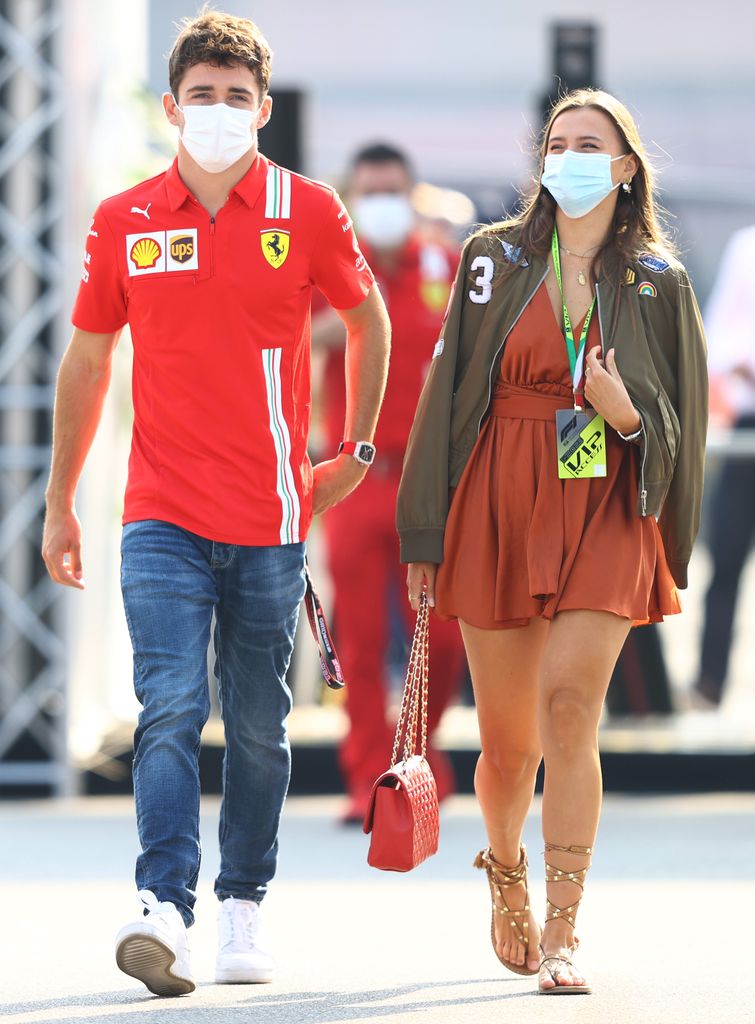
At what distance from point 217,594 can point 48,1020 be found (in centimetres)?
100

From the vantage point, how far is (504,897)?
484 cm

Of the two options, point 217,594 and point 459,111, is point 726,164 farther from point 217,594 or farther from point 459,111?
point 217,594

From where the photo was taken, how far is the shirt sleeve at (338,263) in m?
4.82

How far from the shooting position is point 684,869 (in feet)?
21.9

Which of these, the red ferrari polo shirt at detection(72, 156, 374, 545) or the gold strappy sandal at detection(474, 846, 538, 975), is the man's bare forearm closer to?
the red ferrari polo shirt at detection(72, 156, 374, 545)

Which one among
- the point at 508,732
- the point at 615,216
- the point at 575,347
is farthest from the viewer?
the point at 615,216

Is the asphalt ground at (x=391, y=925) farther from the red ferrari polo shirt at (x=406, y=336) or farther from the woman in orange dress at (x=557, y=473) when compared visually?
the red ferrari polo shirt at (x=406, y=336)

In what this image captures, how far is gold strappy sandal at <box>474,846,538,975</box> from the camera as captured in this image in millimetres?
4812

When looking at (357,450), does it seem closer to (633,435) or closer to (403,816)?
(633,435)

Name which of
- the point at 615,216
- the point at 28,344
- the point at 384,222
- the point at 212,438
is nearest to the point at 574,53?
the point at 384,222

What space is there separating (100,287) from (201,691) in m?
0.93

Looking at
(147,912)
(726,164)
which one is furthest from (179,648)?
(726,164)

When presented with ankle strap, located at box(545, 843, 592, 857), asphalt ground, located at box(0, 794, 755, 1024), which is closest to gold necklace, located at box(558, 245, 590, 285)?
ankle strap, located at box(545, 843, 592, 857)

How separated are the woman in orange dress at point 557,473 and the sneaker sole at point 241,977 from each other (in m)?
0.54
